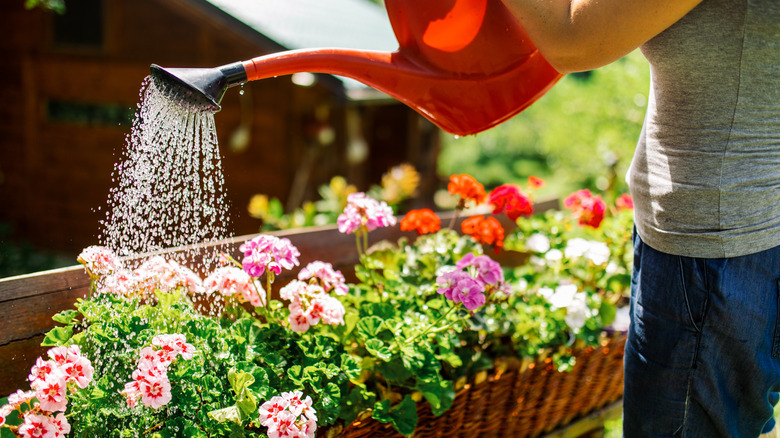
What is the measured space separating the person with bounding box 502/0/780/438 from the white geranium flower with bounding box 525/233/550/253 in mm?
1040

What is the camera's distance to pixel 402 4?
1.22m

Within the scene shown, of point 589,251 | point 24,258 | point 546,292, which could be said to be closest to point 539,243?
point 589,251

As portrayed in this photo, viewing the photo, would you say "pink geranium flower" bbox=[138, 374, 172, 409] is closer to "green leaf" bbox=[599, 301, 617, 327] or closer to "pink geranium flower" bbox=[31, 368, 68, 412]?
"pink geranium flower" bbox=[31, 368, 68, 412]

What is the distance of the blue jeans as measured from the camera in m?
1.06

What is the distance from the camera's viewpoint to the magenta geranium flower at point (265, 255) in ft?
4.69

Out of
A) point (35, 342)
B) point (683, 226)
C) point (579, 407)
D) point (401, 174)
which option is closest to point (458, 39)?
point (683, 226)

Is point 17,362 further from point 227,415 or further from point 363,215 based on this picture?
point 363,215

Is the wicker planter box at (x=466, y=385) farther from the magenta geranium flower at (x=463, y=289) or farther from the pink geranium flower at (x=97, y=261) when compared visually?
the magenta geranium flower at (x=463, y=289)

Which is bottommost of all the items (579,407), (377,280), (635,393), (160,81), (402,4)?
(579,407)

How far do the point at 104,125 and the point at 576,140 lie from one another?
5.64 m

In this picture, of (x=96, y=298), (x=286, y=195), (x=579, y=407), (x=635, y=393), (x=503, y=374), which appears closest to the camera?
Result: (x=635, y=393)

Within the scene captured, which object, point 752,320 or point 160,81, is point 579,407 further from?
point 160,81

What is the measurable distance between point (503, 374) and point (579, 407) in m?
0.49

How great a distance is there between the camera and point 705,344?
1.08 m
